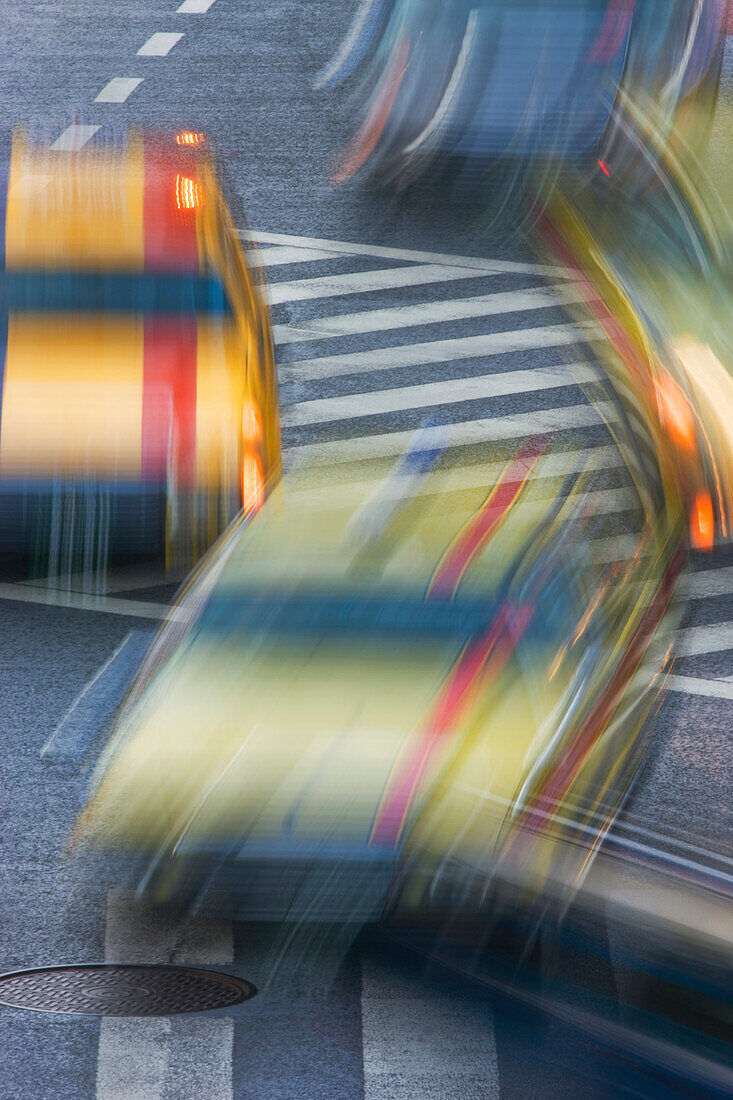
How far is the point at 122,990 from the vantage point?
554 centimetres

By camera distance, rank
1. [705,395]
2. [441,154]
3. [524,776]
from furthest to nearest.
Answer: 1. [441,154]
2. [705,395]
3. [524,776]

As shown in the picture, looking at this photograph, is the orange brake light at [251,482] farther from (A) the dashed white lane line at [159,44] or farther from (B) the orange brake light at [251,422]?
(A) the dashed white lane line at [159,44]

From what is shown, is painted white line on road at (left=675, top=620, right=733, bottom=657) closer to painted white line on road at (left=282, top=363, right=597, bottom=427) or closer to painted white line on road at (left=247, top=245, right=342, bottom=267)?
painted white line on road at (left=282, top=363, right=597, bottom=427)

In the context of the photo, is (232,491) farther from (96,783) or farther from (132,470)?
(96,783)

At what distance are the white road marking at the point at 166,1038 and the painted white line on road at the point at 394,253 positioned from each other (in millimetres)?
8669

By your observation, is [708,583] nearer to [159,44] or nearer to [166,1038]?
[166,1038]

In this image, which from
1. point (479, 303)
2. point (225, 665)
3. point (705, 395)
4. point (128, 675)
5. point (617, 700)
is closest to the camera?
point (225, 665)

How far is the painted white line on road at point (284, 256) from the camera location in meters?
13.4

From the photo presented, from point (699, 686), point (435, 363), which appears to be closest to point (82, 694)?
point (699, 686)

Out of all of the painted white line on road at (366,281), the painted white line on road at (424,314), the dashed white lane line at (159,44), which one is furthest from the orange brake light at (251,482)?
the dashed white lane line at (159,44)

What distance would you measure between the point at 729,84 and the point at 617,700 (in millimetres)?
13039

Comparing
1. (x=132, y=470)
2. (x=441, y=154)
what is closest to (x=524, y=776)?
(x=132, y=470)

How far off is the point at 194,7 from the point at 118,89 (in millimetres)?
3470

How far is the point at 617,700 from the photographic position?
21.6 feet
